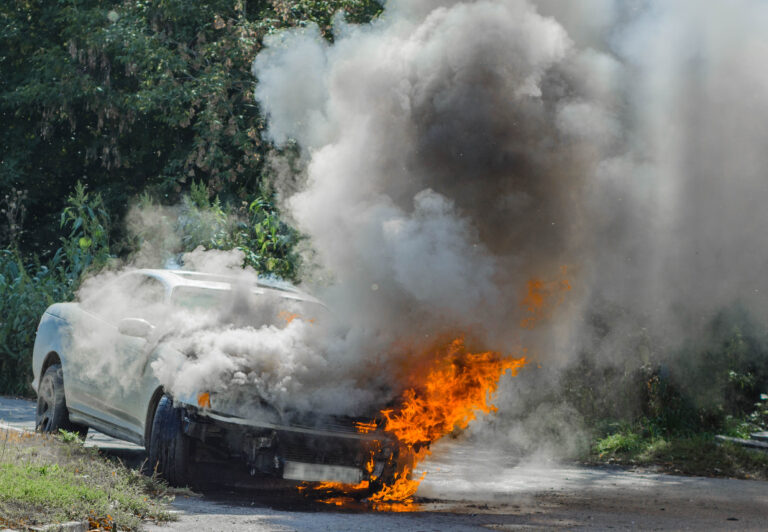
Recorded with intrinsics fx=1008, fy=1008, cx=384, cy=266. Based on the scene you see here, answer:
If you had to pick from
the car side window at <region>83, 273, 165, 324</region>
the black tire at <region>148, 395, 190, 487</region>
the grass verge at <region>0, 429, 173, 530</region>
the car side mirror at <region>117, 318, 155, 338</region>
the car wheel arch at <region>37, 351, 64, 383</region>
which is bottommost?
the grass verge at <region>0, 429, 173, 530</region>

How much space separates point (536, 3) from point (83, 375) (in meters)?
5.42

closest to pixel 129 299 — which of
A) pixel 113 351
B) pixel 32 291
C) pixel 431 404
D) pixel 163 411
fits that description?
pixel 113 351

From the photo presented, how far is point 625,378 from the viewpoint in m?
14.1

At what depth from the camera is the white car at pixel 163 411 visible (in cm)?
730

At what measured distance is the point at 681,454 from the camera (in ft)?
39.6

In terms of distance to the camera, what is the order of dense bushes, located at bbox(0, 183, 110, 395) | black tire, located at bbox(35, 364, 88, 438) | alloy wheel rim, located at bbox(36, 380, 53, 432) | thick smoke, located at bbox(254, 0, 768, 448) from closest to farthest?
1. thick smoke, located at bbox(254, 0, 768, 448)
2. black tire, located at bbox(35, 364, 88, 438)
3. alloy wheel rim, located at bbox(36, 380, 53, 432)
4. dense bushes, located at bbox(0, 183, 110, 395)

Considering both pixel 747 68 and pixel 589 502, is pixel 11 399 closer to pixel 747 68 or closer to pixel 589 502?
pixel 589 502

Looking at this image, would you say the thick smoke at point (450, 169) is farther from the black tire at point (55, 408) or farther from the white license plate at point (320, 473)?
the black tire at point (55, 408)

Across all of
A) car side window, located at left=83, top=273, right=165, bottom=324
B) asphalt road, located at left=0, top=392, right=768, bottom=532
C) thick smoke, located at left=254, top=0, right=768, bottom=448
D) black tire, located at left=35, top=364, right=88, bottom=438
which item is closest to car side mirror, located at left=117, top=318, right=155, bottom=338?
car side window, located at left=83, top=273, right=165, bottom=324

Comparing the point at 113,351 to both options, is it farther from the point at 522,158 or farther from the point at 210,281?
the point at 522,158

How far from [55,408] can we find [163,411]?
2.41 meters

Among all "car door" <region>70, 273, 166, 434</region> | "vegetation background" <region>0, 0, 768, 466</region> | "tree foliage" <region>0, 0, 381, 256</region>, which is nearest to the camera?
"car door" <region>70, 273, 166, 434</region>

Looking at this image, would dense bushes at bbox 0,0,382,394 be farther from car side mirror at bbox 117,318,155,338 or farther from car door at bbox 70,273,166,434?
car side mirror at bbox 117,318,155,338

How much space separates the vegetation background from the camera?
13.9 m
